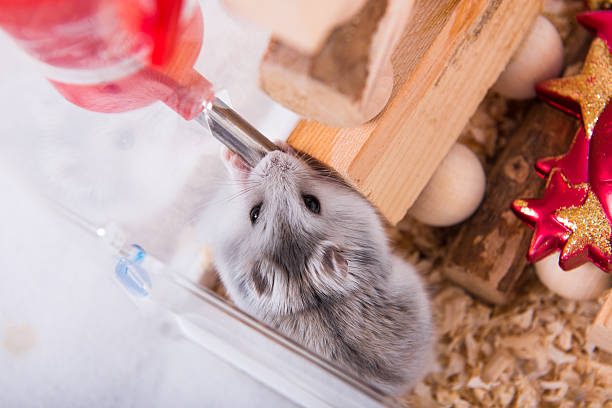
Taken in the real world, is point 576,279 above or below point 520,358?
above

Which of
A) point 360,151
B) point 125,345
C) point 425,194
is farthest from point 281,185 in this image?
point 125,345

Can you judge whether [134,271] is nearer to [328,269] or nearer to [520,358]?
[328,269]

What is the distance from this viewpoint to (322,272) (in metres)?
0.93

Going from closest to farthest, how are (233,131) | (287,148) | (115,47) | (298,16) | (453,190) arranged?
1. (298,16)
2. (115,47)
3. (233,131)
4. (287,148)
5. (453,190)

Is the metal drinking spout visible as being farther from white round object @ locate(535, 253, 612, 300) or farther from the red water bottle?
white round object @ locate(535, 253, 612, 300)

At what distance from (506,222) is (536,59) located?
0.39 m

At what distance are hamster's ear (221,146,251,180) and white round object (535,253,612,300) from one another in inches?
26.5

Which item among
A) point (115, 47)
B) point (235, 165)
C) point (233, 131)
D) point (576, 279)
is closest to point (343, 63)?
point (115, 47)

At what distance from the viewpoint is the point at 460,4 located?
86cm

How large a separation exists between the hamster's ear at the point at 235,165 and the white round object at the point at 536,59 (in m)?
0.69

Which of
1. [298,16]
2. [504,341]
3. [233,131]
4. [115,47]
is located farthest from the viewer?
[504,341]

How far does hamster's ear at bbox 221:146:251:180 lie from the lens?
1.05 m

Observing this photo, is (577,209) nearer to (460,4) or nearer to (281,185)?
(460,4)

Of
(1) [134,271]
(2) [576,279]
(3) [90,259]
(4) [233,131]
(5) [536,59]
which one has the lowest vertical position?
(3) [90,259]
